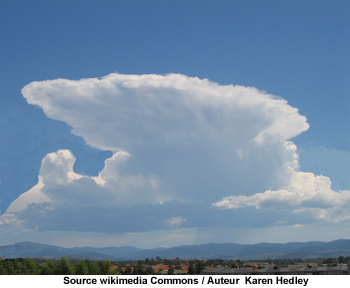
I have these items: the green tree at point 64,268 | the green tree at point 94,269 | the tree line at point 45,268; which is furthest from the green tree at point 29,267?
the green tree at point 94,269

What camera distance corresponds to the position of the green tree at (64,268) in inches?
1629

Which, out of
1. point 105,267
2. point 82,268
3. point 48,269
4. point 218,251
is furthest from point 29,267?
point 218,251

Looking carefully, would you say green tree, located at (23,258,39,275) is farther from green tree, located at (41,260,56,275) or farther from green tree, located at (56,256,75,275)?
green tree, located at (56,256,75,275)

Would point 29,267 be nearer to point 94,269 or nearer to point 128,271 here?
point 94,269

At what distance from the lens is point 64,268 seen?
137 ft

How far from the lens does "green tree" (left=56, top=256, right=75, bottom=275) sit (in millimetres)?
41375

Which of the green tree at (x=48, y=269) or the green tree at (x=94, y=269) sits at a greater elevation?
the green tree at (x=48, y=269)

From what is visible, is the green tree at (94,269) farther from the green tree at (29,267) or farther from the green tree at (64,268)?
the green tree at (29,267)

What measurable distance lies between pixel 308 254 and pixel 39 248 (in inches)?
2166

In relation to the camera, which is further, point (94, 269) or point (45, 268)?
point (94, 269)

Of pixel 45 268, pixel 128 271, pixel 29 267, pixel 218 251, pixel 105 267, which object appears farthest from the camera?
pixel 218 251

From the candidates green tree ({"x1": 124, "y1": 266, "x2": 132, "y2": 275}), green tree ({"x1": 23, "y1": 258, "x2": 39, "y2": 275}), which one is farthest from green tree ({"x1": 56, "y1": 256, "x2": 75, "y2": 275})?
green tree ({"x1": 124, "y1": 266, "x2": 132, "y2": 275})
